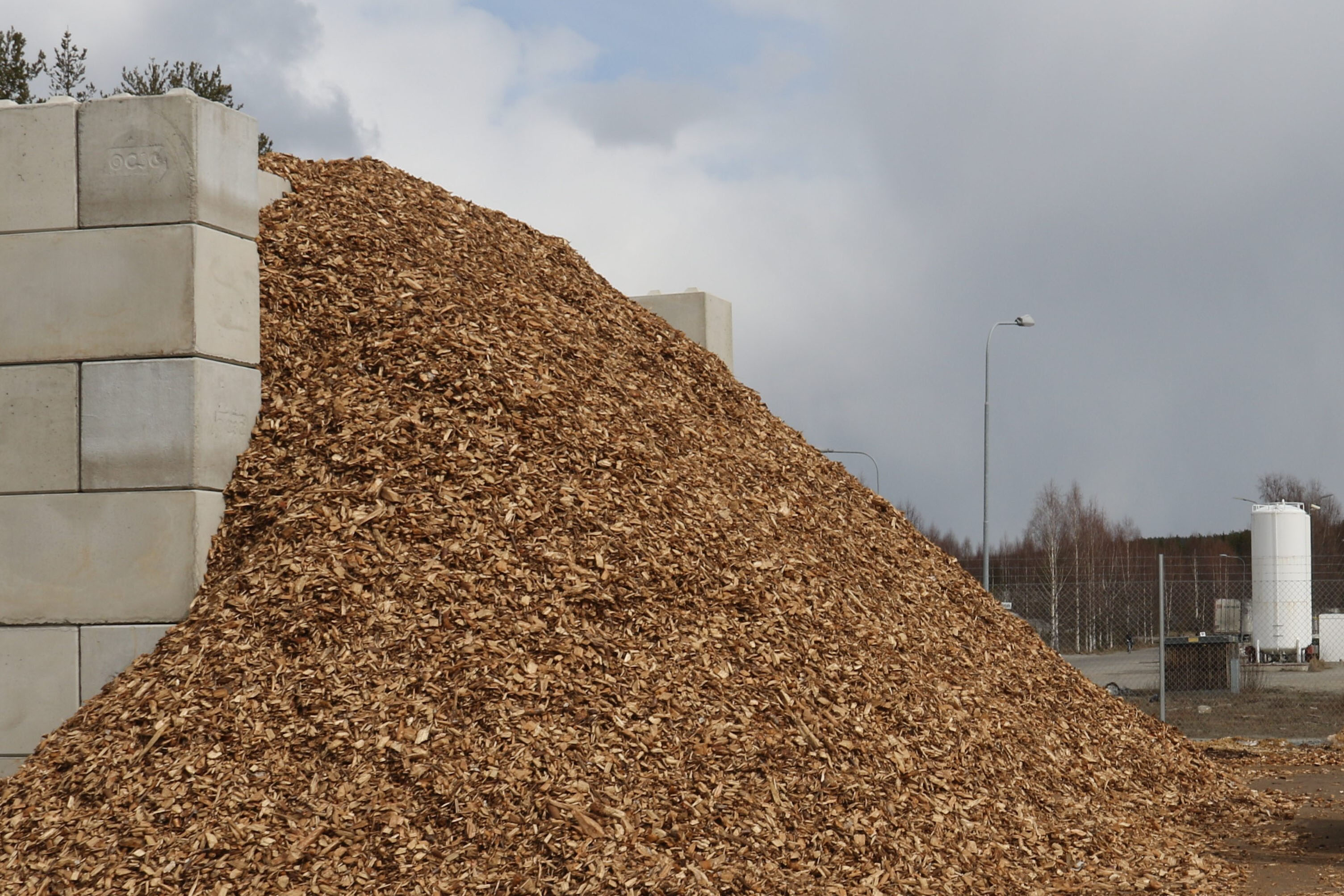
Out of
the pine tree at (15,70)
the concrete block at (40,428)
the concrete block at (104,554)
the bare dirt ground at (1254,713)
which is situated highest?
the pine tree at (15,70)

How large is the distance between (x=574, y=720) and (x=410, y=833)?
98 centimetres

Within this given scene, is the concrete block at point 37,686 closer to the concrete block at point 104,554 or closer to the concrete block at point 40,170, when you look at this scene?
the concrete block at point 104,554

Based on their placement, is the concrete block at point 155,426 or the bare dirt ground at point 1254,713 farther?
the bare dirt ground at point 1254,713

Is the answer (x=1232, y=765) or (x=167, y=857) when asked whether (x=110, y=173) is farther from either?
(x=1232, y=765)

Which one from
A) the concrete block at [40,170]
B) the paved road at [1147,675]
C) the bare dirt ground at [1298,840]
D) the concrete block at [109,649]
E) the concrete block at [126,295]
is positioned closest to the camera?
the bare dirt ground at [1298,840]

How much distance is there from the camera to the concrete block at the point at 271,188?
373 inches

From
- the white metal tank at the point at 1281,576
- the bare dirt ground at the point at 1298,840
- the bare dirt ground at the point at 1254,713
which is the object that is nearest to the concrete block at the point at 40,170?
the bare dirt ground at the point at 1298,840

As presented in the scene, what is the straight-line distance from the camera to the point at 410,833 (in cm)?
575

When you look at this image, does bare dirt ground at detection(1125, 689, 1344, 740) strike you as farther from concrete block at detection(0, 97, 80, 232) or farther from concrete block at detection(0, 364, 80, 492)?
concrete block at detection(0, 97, 80, 232)

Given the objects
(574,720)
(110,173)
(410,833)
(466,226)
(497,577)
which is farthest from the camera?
(466,226)

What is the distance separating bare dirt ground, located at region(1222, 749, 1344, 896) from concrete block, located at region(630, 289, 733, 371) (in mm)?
6293

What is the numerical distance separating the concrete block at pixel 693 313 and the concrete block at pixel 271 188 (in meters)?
3.92

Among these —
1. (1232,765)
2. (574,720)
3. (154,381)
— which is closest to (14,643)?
(154,381)

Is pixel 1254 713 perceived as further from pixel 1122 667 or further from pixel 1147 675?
pixel 1122 667
